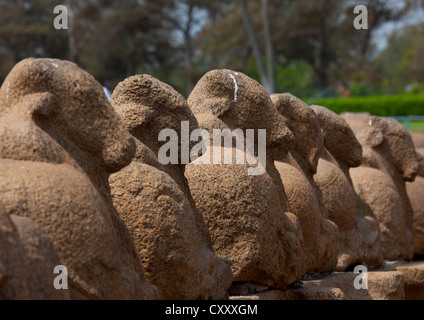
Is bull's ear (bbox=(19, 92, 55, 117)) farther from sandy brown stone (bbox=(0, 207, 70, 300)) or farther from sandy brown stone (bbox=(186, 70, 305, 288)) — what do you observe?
sandy brown stone (bbox=(186, 70, 305, 288))

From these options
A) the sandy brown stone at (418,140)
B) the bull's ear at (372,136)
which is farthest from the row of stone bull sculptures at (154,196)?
the sandy brown stone at (418,140)

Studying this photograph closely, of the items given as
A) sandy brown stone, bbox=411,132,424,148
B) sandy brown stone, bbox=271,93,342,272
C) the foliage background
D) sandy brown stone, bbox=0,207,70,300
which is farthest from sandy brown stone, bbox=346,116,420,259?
the foliage background

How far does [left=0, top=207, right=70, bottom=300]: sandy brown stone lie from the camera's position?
7.27ft

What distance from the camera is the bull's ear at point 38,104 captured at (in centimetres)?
271

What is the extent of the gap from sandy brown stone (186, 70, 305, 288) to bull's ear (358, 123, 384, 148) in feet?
7.53

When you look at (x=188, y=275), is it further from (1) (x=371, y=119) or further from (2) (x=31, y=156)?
(1) (x=371, y=119)

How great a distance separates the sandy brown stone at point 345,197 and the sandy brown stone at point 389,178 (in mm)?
185

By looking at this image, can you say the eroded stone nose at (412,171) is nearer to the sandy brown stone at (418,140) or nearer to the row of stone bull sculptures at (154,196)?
the row of stone bull sculptures at (154,196)

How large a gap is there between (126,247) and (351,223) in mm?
3075

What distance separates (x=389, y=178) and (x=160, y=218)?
11.9 ft

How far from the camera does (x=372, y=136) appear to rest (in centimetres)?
660

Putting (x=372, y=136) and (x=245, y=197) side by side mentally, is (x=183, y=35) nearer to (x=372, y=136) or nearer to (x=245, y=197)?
(x=372, y=136)

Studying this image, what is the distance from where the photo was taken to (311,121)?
16.4ft

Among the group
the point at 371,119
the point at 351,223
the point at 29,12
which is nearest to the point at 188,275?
the point at 351,223
